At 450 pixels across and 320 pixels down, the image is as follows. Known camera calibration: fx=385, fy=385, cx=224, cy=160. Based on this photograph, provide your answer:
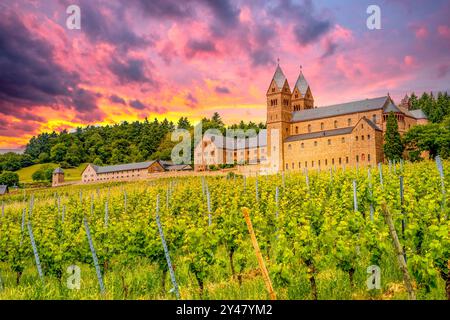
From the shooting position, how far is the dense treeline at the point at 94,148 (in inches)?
3194

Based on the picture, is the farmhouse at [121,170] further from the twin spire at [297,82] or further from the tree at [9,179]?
the twin spire at [297,82]

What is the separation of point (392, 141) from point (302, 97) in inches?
1203

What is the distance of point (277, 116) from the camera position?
242ft

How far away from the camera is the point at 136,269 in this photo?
10.3 meters

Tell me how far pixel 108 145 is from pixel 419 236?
85.7 m

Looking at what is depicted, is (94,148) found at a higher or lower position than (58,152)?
higher

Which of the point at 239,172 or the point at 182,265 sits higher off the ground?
the point at 239,172

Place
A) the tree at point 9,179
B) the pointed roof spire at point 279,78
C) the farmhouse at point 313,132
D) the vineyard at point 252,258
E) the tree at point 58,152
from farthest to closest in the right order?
the tree at point 58,152 < the pointed roof spire at point 279,78 < the tree at point 9,179 < the farmhouse at point 313,132 < the vineyard at point 252,258

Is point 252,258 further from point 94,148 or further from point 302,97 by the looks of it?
point 94,148

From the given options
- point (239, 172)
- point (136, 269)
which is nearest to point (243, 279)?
point (136, 269)

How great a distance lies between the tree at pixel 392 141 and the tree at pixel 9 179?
63.5 metres

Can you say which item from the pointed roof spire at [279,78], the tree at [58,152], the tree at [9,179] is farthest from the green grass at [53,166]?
the pointed roof spire at [279,78]

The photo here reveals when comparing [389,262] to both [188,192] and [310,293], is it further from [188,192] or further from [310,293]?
[188,192]

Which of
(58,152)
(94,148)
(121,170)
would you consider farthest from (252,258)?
(58,152)
